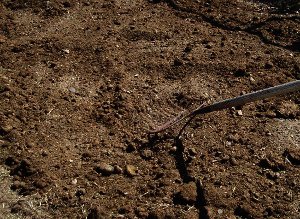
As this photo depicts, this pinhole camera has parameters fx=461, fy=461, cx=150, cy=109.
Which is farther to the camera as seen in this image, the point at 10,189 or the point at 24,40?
the point at 24,40

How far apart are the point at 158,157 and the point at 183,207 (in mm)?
488

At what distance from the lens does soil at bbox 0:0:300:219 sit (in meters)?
3.15

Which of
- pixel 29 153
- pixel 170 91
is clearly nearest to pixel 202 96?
pixel 170 91

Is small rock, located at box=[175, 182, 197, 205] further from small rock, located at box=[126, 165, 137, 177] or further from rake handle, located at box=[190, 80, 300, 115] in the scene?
rake handle, located at box=[190, 80, 300, 115]

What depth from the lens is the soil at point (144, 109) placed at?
315 centimetres

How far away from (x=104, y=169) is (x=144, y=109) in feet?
2.48

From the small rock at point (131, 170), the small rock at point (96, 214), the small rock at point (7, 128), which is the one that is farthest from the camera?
the small rock at point (7, 128)

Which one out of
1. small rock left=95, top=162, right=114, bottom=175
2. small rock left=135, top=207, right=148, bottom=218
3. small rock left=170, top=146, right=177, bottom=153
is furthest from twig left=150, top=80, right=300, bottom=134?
small rock left=135, top=207, right=148, bottom=218

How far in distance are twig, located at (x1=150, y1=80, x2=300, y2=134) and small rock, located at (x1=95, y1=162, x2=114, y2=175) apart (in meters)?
0.49

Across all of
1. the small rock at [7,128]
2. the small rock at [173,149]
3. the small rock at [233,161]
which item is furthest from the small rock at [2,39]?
the small rock at [233,161]

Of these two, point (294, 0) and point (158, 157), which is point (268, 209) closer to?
point (158, 157)

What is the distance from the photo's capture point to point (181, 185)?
323 cm

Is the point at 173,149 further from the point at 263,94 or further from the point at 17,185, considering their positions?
the point at 17,185

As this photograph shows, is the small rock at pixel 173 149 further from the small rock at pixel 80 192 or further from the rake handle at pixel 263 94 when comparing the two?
the small rock at pixel 80 192
